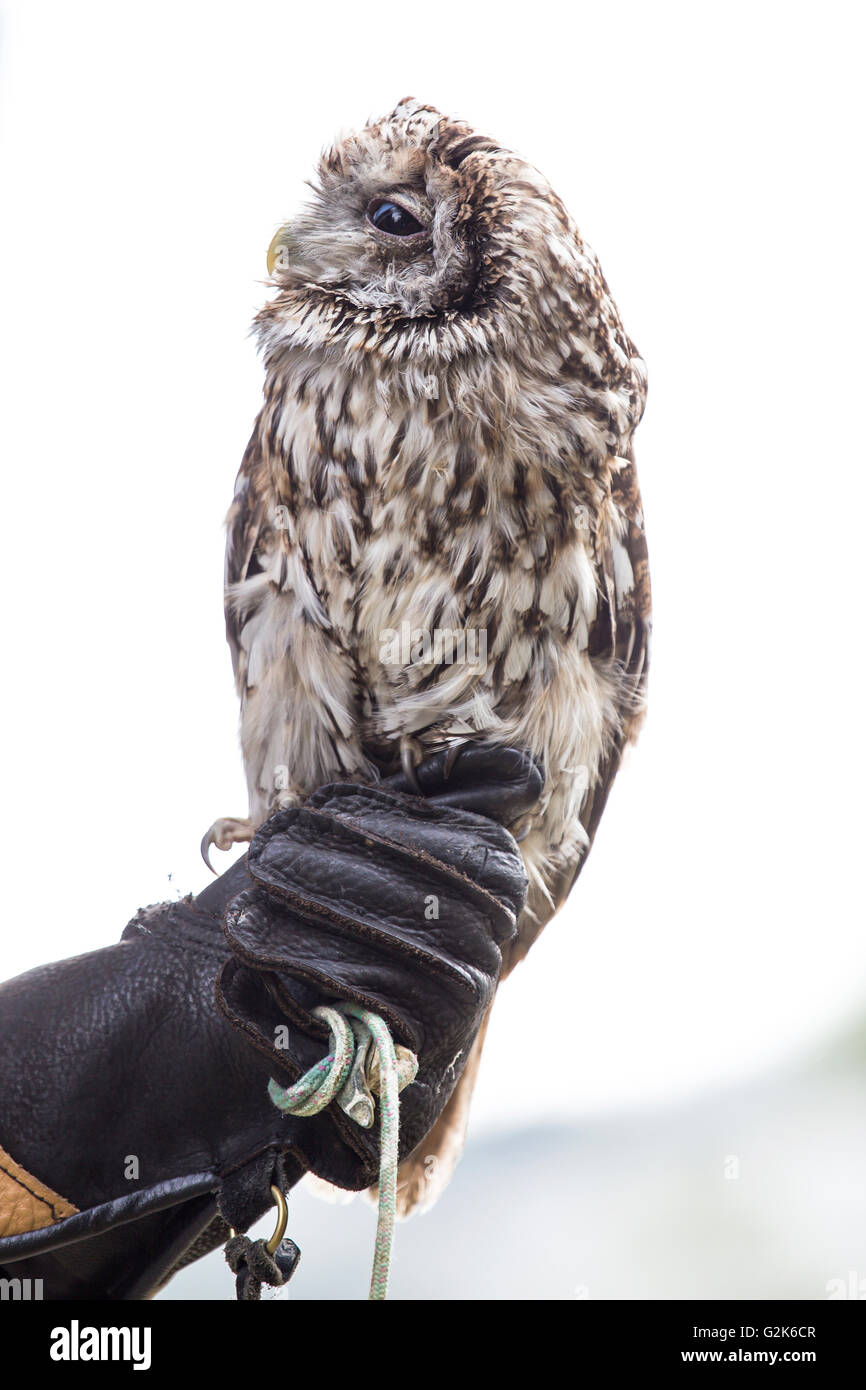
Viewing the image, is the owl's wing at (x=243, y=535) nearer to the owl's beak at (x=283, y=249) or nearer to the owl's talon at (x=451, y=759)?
the owl's beak at (x=283, y=249)

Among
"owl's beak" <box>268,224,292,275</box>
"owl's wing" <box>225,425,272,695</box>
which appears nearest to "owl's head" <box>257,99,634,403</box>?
"owl's beak" <box>268,224,292,275</box>

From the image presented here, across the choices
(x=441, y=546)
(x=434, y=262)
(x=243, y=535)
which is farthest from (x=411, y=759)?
(x=434, y=262)

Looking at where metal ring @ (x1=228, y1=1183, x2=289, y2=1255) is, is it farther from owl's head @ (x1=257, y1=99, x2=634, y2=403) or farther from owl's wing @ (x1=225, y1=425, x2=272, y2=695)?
owl's head @ (x1=257, y1=99, x2=634, y2=403)

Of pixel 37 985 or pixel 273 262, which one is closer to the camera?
pixel 37 985

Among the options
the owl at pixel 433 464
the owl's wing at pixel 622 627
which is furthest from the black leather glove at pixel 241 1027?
the owl's wing at pixel 622 627

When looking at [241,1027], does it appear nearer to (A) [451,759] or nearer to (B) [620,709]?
(A) [451,759]
